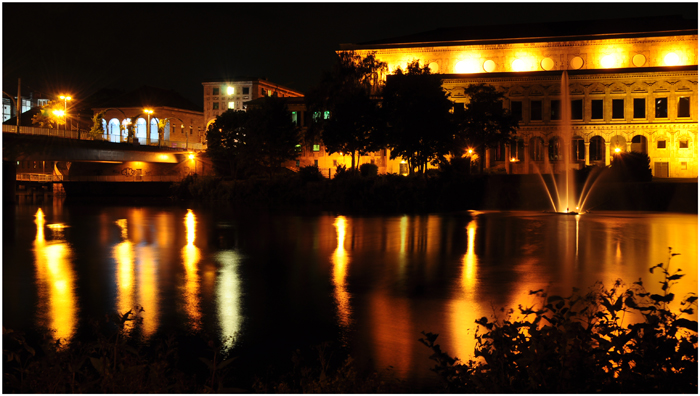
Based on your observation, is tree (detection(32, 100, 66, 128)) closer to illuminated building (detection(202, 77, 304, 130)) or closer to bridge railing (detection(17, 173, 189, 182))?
bridge railing (detection(17, 173, 189, 182))

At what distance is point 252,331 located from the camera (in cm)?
1081

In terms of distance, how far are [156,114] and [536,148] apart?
70483mm

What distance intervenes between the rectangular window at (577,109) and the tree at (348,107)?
2698 cm

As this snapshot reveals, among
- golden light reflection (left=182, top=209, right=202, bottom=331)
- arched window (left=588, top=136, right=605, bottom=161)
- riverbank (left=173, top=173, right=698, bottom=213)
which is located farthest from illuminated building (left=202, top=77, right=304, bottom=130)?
golden light reflection (left=182, top=209, right=202, bottom=331)

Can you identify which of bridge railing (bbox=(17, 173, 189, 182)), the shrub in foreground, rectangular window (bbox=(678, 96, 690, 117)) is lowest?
the shrub in foreground

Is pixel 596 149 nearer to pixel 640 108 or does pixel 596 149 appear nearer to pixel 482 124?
pixel 640 108

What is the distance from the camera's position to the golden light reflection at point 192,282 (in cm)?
1174

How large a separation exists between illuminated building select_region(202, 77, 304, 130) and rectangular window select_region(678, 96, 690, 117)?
68.1 metres

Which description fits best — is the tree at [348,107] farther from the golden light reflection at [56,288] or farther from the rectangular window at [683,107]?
the golden light reflection at [56,288]

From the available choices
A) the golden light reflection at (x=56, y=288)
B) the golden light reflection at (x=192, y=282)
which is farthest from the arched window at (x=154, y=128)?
the golden light reflection at (x=56, y=288)

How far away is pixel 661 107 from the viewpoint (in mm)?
75188

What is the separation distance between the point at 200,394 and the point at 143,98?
121444 mm

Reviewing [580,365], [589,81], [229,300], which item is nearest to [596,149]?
[589,81]

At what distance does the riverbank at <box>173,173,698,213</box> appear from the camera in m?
43.4
